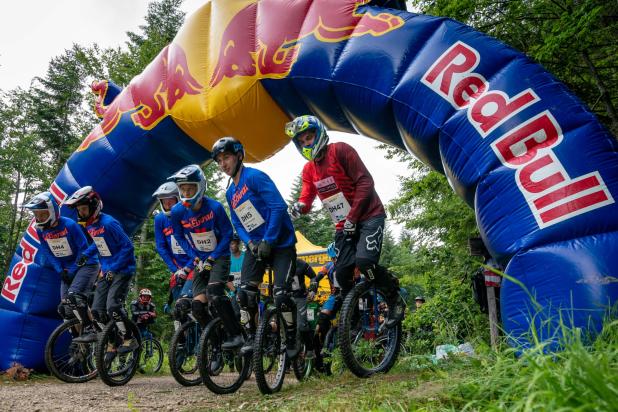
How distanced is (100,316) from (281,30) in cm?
427

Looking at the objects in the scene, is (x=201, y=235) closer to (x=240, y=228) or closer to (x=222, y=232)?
(x=222, y=232)

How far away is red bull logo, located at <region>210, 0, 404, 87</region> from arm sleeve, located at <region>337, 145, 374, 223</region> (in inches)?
55.5

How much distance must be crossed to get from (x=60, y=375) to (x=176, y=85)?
428 centimetres

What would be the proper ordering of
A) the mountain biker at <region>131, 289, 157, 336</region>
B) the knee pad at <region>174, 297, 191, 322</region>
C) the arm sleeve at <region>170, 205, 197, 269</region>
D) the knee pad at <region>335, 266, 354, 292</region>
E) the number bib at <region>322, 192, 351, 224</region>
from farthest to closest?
the mountain biker at <region>131, 289, 157, 336</region>, the arm sleeve at <region>170, 205, 197, 269</region>, the knee pad at <region>174, 297, 191, 322</region>, the number bib at <region>322, 192, 351, 224</region>, the knee pad at <region>335, 266, 354, 292</region>

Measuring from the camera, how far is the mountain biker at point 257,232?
429cm

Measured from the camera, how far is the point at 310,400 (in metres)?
3.11

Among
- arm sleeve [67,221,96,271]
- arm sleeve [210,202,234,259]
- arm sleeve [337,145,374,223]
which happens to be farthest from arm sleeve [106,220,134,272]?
arm sleeve [337,145,374,223]

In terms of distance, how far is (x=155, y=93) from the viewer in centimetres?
701

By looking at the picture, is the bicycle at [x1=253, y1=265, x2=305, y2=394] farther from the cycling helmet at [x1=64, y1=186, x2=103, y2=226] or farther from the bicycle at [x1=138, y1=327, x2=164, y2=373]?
the bicycle at [x1=138, y1=327, x2=164, y2=373]

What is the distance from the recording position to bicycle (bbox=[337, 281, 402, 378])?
4.26m

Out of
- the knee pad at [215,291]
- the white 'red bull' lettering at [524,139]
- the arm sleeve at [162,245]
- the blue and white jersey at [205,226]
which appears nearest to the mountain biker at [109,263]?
the arm sleeve at [162,245]

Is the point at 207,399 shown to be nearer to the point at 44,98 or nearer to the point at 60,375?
the point at 60,375

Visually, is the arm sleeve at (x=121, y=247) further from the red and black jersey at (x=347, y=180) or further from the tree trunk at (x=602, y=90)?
the tree trunk at (x=602, y=90)

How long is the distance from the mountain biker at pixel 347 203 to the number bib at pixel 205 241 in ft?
3.47
